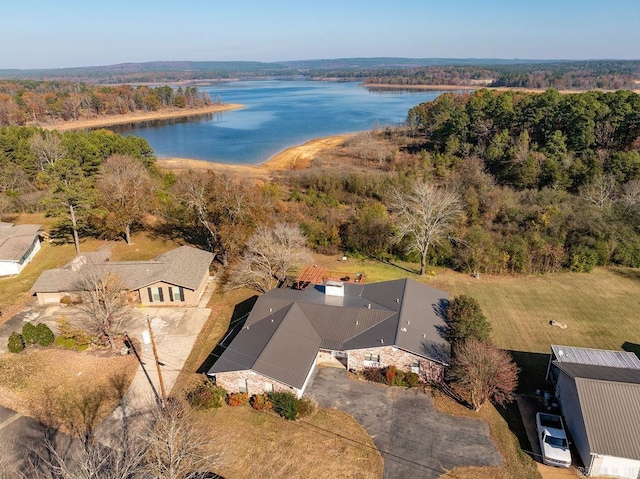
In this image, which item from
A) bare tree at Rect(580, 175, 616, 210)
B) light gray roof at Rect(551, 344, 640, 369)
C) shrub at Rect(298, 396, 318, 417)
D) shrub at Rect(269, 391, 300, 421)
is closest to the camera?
shrub at Rect(269, 391, 300, 421)

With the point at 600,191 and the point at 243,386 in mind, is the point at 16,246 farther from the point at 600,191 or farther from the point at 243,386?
the point at 600,191

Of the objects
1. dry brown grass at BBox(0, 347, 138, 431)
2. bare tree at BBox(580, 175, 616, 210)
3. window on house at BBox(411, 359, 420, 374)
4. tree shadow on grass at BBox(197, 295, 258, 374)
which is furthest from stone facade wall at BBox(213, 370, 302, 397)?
bare tree at BBox(580, 175, 616, 210)

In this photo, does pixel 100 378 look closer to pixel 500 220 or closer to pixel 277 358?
pixel 277 358

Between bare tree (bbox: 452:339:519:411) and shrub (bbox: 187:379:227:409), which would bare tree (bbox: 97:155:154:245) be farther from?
bare tree (bbox: 452:339:519:411)

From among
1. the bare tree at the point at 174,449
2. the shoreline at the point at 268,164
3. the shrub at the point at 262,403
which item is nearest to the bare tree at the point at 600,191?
the shrub at the point at 262,403

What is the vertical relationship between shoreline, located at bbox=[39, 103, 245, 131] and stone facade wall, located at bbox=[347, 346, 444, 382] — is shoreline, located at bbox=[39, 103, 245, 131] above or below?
above

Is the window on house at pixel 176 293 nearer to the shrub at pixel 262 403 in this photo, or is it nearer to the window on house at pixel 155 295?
the window on house at pixel 155 295
